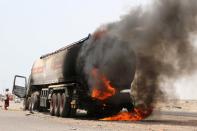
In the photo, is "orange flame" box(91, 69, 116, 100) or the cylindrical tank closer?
"orange flame" box(91, 69, 116, 100)

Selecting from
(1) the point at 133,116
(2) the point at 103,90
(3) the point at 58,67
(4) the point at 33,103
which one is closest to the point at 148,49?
(2) the point at 103,90

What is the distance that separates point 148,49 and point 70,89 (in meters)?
5.66

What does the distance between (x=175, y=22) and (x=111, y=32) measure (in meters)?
3.21

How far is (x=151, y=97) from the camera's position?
23.2 meters

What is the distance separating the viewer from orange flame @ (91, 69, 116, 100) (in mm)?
23219

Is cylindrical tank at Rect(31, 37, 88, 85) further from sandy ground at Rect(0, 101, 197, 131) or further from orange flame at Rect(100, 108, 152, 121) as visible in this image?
orange flame at Rect(100, 108, 152, 121)

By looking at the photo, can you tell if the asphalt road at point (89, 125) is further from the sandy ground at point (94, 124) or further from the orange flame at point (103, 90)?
the orange flame at point (103, 90)

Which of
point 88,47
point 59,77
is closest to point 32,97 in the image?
point 59,77

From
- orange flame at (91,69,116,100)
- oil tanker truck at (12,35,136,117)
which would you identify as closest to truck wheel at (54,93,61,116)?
oil tanker truck at (12,35,136,117)

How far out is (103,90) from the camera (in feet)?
77.6

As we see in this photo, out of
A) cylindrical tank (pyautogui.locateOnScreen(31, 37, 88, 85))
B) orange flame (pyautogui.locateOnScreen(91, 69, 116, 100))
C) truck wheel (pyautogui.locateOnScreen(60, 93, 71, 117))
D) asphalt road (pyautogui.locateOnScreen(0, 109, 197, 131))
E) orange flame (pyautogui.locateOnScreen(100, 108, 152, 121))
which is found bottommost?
asphalt road (pyautogui.locateOnScreen(0, 109, 197, 131))

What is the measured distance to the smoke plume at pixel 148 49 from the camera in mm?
20859

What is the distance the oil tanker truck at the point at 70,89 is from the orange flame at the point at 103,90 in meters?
0.25

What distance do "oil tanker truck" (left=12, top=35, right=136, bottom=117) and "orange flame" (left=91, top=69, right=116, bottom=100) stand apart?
9.9 inches
